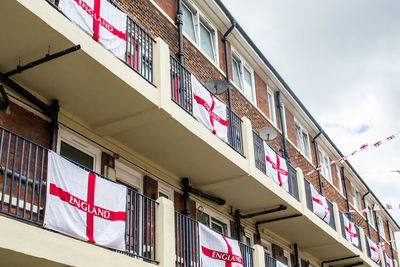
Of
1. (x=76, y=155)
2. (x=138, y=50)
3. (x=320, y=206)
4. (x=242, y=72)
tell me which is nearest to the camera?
(x=76, y=155)

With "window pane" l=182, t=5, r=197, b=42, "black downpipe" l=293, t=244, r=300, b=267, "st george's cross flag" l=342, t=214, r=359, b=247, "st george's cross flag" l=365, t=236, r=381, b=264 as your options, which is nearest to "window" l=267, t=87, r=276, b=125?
"black downpipe" l=293, t=244, r=300, b=267

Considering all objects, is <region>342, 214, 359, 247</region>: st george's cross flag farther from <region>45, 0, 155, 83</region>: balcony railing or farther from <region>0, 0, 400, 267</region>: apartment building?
<region>45, 0, 155, 83</region>: balcony railing

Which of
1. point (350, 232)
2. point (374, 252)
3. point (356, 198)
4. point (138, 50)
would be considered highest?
point (356, 198)

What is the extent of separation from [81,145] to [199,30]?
6.30 m

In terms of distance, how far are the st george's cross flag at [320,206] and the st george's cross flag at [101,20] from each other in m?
9.68

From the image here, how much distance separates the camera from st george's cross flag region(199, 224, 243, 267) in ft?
36.6

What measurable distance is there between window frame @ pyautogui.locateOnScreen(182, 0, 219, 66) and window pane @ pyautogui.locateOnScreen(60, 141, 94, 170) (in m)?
5.15

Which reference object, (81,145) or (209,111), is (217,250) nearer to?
(209,111)

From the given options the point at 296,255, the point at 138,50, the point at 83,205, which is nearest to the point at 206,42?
the point at 138,50

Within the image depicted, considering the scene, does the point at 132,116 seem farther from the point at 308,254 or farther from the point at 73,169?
the point at 308,254

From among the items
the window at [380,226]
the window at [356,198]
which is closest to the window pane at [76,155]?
the window at [356,198]

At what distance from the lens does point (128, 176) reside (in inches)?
450

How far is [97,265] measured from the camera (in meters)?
8.05

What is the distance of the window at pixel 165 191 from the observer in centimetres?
1236
